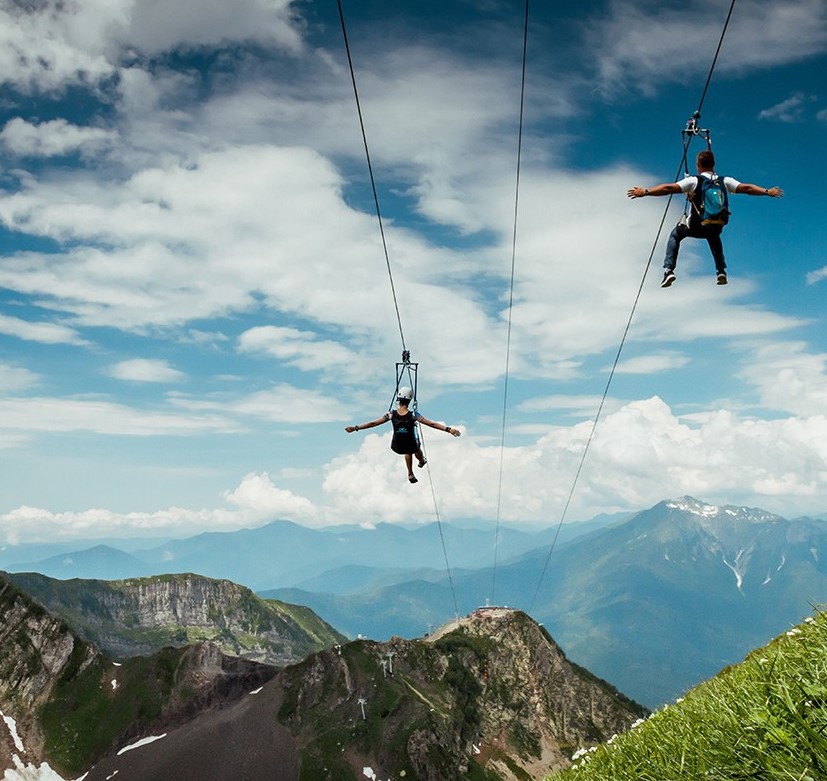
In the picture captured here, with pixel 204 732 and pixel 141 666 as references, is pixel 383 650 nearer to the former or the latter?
pixel 204 732

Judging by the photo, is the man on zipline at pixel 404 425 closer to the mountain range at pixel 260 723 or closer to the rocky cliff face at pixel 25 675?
the mountain range at pixel 260 723

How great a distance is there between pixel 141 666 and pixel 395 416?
8418 inches

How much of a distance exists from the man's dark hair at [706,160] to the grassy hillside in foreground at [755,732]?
11389 mm

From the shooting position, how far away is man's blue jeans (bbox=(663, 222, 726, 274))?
50.4ft

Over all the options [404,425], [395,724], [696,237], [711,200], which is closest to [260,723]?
[395,724]

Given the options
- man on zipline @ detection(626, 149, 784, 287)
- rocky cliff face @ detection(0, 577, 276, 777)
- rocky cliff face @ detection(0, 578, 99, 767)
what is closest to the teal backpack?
man on zipline @ detection(626, 149, 784, 287)

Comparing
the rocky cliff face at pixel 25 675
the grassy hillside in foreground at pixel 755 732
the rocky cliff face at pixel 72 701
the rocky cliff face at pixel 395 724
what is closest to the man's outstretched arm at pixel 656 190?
the grassy hillside in foreground at pixel 755 732

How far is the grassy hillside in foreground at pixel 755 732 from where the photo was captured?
425 centimetres

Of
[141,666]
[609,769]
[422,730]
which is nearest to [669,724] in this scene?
[609,769]

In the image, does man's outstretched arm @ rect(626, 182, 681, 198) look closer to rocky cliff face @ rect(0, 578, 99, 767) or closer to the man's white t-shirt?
the man's white t-shirt

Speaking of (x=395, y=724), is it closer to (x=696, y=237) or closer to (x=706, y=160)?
(x=696, y=237)

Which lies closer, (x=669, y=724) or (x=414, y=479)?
(x=669, y=724)

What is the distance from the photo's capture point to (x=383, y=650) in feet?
633


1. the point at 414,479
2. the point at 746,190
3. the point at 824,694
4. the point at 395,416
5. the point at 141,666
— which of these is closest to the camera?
the point at 824,694
